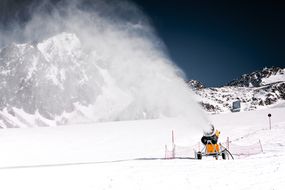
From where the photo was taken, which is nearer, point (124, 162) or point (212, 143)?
point (124, 162)

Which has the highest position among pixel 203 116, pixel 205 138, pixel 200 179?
pixel 203 116

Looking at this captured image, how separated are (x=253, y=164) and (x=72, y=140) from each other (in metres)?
33.1

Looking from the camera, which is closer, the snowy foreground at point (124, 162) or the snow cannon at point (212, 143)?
the snowy foreground at point (124, 162)

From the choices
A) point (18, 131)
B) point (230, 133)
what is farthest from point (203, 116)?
point (18, 131)

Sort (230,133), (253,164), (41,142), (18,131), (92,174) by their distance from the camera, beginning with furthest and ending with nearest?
1. (18,131)
2. (41,142)
3. (230,133)
4. (253,164)
5. (92,174)

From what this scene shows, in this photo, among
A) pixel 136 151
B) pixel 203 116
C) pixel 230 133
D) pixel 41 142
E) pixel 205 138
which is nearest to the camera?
pixel 205 138

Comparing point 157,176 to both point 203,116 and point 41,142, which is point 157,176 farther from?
point 41,142

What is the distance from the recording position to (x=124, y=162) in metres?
20.8

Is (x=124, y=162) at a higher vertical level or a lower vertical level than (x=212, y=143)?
lower

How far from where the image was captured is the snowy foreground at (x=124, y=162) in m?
14.3

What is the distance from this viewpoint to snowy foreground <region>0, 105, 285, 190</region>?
14.3 m

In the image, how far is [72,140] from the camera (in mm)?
46750

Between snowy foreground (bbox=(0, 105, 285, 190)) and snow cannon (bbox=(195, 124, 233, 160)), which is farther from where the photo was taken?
snow cannon (bbox=(195, 124, 233, 160))

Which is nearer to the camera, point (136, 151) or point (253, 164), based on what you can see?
point (253, 164)
